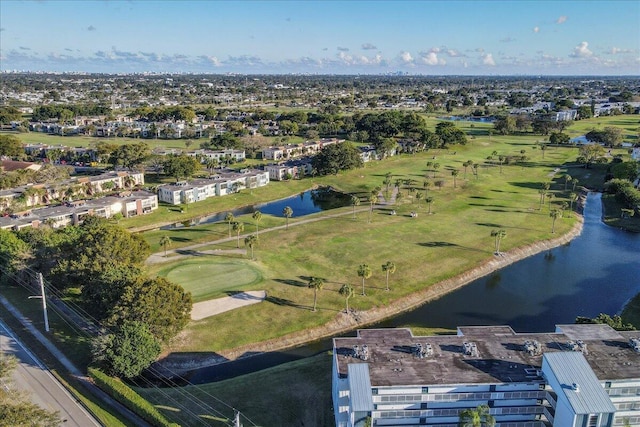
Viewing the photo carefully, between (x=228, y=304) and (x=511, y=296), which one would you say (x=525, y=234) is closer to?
(x=511, y=296)

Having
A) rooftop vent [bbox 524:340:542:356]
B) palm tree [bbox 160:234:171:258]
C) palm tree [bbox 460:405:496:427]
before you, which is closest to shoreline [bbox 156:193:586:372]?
rooftop vent [bbox 524:340:542:356]

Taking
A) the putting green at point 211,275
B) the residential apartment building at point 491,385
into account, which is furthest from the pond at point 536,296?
the residential apartment building at point 491,385

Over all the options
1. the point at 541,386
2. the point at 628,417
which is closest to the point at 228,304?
the point at 541,386

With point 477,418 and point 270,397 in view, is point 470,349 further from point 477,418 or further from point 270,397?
point 270,397

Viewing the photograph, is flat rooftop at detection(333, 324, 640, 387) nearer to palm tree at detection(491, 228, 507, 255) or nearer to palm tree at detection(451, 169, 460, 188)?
palm tree at detection(491, 228, 507, 255)

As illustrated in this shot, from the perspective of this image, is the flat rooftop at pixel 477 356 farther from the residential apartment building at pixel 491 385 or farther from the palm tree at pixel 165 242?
the palm tree at pixel 165 242

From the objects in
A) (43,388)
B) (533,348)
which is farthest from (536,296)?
(43,388)

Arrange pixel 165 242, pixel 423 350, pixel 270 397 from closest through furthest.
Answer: pixel 423 350 < pixel 270 397 < pixel 165 242
